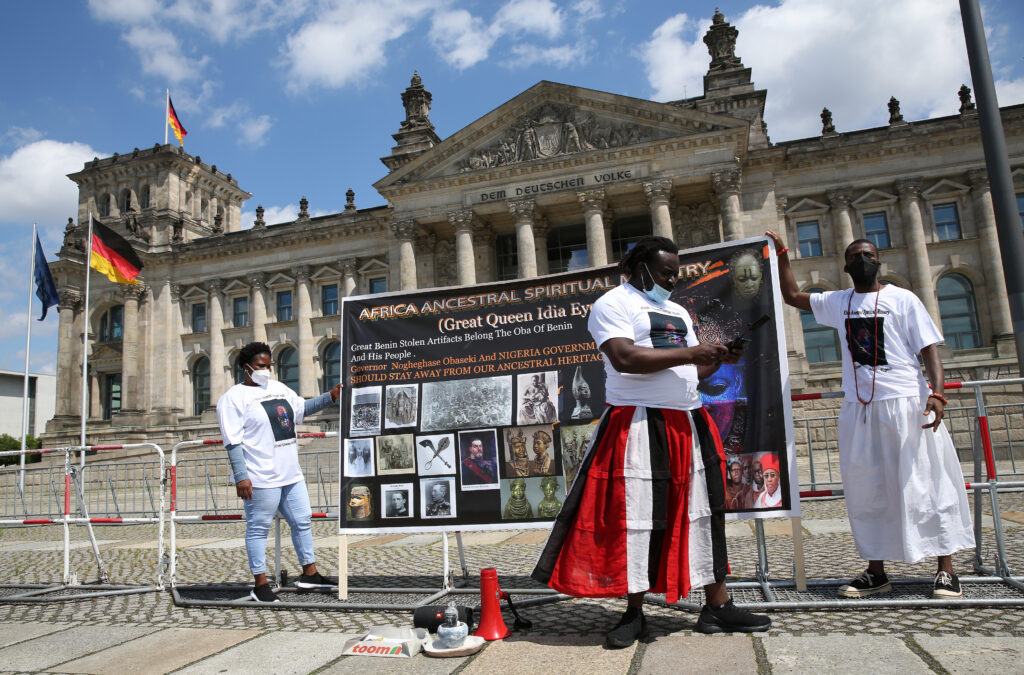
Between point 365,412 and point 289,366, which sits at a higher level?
point 289,366

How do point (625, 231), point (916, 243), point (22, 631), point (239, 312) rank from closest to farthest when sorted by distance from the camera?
point (22, 631)
point (916, 243)
point (625, 231)
point (239, 312)

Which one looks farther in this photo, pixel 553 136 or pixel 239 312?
pixel 239 312

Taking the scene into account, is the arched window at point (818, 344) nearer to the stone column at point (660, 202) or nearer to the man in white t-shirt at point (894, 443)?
the stone column at point (660, 202)

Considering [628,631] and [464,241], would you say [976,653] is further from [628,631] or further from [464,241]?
[464,241]

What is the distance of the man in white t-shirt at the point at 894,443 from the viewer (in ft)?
14.3

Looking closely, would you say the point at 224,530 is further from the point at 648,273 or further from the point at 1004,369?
the point at 1004,369

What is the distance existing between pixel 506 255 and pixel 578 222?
4117mm

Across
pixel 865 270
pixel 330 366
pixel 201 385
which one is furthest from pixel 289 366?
pixel 865 270

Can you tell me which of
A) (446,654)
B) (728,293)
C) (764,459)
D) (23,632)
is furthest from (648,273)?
(23,632)

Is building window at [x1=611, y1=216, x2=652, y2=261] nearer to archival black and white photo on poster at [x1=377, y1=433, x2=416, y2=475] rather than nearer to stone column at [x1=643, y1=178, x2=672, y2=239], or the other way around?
stone column at [x1=643, y1=178, x2=672, y2=239]

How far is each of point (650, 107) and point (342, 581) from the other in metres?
28.2

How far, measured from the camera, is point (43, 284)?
94.3 ft

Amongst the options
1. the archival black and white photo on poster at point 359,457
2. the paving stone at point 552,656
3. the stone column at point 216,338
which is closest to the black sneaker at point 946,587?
the paving stone at point 552,656

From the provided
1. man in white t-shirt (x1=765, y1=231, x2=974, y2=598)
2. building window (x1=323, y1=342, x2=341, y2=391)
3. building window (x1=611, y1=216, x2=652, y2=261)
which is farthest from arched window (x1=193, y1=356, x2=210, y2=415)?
man in white t-shirt (x1=765, y1=231, x2=974, y2=598)
